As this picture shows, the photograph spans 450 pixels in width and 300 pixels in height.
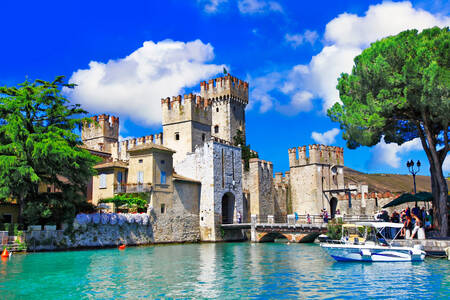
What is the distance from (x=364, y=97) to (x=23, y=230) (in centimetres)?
1993

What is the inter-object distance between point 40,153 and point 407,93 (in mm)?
19065

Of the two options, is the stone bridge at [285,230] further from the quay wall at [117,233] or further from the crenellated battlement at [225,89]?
the crenellated battlement at [225,89]

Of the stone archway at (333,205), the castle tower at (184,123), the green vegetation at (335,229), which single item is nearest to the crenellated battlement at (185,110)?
the castle tower at (184,123)

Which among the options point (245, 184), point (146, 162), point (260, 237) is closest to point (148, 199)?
point (146, 162)

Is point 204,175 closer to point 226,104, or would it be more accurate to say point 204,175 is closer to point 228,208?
point 228,208

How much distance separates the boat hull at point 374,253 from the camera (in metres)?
19.0

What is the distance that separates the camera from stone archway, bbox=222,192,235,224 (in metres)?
39.8

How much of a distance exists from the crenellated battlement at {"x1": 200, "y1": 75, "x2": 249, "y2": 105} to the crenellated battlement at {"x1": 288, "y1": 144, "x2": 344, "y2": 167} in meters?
12.5

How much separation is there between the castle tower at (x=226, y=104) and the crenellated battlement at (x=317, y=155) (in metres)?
9.82

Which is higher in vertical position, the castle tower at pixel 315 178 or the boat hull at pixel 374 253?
the castle tower at pixel 315 178

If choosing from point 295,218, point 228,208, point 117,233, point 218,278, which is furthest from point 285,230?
point 218,278

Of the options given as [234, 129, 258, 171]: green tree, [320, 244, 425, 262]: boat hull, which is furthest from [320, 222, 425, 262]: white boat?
[234, 129, 258, 171]: green tree

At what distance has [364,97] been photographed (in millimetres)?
24172

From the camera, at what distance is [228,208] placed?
4012 cm
